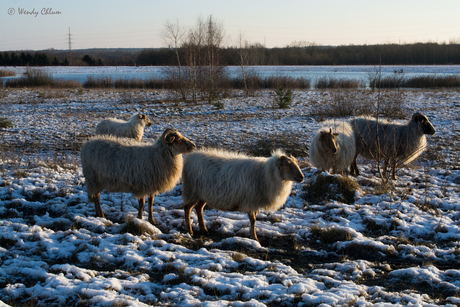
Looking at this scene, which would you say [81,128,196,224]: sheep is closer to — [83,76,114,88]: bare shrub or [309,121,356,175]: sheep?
[309,121,356,175]: sheep

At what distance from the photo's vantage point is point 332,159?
8172mm

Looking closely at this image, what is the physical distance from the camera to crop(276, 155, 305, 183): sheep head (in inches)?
202

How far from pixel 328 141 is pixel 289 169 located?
116 inches

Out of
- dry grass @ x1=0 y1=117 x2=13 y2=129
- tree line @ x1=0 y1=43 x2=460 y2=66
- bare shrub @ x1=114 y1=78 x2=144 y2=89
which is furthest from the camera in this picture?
tree line @ x1=0 y1=43 x2=460 y2=66

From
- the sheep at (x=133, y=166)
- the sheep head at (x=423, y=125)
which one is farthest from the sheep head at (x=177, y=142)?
the sheep head at (x=423, y=125)

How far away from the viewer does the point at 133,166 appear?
575 cm

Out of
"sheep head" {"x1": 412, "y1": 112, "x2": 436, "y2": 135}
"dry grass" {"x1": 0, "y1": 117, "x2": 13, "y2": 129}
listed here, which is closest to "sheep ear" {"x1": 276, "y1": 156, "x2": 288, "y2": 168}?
"sheep head" {"x1": 412, "y1": 112, "x2": 436, "y2": 135}

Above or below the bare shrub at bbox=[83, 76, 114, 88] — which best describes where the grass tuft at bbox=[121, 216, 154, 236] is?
below

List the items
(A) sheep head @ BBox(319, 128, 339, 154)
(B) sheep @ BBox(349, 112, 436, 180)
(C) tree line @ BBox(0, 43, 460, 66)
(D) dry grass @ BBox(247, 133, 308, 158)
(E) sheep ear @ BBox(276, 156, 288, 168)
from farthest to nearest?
(C) tree line @ BBox(0, 43, 460, 66) → (D) dry grass @ BBox(247, 133, 308, 158) → (B) sheep @ BBox(349, 112, 436, 180) → (A) sheep head @ BBox(319, 128, 339, 154) → (E) sheep ear @ BBox(276, 156, 288, 168)

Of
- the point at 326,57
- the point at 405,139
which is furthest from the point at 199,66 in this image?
the point at 326,57

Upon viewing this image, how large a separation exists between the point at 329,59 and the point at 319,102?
46151mm

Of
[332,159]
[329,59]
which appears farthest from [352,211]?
[329,59]

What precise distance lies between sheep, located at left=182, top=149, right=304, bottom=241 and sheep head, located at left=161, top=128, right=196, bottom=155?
0.47m

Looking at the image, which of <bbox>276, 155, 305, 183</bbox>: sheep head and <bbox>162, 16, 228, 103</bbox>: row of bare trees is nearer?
<bbox>276, 155, 305, 183</bbox>: sheep head
